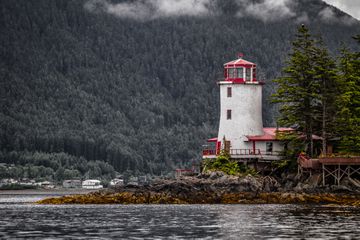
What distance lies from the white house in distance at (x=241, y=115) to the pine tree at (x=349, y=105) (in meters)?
8.55

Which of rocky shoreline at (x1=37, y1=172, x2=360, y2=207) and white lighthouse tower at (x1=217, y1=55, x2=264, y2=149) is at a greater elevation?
white lighthouse tower at (x1=217, y1=55, x2=264, y2=149)

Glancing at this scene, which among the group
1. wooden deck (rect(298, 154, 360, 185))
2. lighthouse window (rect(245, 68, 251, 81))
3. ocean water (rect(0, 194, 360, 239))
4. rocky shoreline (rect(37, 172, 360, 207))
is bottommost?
ocean water (rect(0, 194, 360, 239))

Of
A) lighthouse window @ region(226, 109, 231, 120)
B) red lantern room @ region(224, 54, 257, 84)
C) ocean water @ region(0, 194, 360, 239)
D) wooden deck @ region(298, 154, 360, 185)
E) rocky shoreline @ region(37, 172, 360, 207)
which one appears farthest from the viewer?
lighthouse window @ region(226, 109, 231, 120)

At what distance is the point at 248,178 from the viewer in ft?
327

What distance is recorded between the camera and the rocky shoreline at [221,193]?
92625 mm

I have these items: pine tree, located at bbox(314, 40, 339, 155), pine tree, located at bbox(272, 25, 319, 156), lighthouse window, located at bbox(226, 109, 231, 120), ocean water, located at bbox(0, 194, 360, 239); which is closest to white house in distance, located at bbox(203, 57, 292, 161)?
lighthouse window, located at bbox(226, 109, 231, 120)

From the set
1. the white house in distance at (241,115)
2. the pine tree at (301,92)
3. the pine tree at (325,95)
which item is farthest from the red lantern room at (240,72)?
the pine tree at (325,95)

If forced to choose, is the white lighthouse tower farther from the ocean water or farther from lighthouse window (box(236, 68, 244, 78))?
the ocean water

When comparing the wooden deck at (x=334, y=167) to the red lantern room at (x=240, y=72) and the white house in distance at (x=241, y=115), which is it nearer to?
the white house in distance at (x=241, y=115)

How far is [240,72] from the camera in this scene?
10919cm

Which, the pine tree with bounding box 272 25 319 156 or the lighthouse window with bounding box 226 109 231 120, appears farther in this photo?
the lighthouse window with bounding box 226 109 231 120

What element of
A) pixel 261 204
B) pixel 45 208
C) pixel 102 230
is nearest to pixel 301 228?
pixel 102 230

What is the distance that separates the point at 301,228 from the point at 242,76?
1813 inches

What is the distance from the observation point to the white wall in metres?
108
